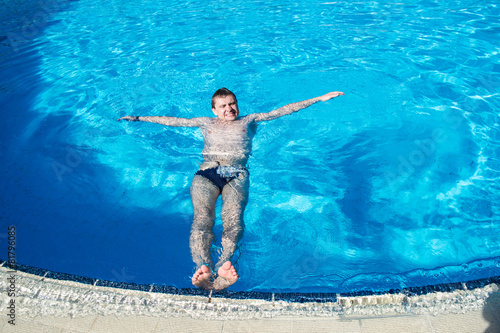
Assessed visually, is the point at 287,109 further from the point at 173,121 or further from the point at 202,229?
the point at 202,229

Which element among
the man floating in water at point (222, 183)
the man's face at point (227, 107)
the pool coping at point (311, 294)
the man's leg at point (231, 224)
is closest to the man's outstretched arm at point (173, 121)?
the man floating in water at point (222, 183)

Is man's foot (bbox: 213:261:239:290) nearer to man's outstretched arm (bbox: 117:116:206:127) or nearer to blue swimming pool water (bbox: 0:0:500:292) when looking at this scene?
blue swimming pool water (bbox: 0:0:500:292)

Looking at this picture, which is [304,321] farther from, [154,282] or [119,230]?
[119,230]

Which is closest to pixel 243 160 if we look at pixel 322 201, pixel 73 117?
pixel 322 201

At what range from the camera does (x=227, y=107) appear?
4.31 metres

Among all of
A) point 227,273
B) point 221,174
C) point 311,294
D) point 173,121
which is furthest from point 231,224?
point 173,121

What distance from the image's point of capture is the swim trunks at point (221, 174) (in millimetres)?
3521

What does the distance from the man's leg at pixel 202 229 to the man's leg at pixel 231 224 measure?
0.10m

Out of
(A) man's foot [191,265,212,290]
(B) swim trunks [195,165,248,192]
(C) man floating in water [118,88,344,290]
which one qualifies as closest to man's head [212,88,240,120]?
(C) man floating in water [118,88,344,290]

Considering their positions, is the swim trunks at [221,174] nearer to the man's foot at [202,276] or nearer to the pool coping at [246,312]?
the man's foot at [202,276]

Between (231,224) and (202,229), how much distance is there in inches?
10.2

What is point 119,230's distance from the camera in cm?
365

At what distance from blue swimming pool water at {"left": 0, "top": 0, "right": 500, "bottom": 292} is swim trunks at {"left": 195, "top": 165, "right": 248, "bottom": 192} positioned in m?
0.41

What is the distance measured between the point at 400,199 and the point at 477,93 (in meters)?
3.03
